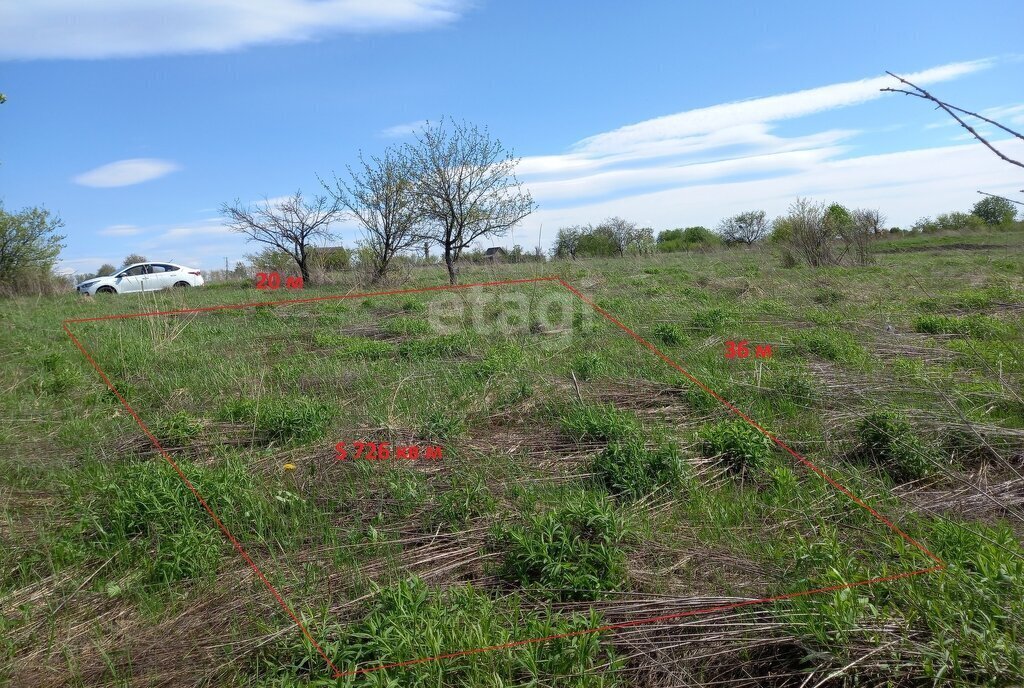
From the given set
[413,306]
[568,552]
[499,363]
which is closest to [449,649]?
[568,552]

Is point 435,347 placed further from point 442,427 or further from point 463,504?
point 463,504

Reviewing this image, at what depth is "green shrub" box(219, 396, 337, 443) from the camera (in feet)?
16.3

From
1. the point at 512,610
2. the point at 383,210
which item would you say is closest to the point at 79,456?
the point at 512,610

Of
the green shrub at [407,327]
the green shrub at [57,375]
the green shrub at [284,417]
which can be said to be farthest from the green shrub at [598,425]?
the green shrub at [57,375]

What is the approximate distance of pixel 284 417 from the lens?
16.5ft

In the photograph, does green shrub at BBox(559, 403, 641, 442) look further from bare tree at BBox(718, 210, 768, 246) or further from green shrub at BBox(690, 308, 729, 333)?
bare tree at BBox(718, 210, 768, 246)

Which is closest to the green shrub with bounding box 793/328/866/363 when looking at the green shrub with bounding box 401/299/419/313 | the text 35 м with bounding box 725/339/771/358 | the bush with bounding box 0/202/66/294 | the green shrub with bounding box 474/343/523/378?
the text 35 м with bounding box 725/339/771/358

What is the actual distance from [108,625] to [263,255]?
19.9 meters

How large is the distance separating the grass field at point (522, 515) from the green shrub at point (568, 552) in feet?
0.05

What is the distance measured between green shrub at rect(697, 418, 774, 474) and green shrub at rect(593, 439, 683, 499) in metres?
0.31

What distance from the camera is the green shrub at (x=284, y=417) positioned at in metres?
4.98

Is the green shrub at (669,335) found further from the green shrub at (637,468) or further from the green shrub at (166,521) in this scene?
the green shrub at (166,521)

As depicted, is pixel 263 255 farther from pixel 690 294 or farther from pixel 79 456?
pixel 79 456

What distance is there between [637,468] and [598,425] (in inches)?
28.0
